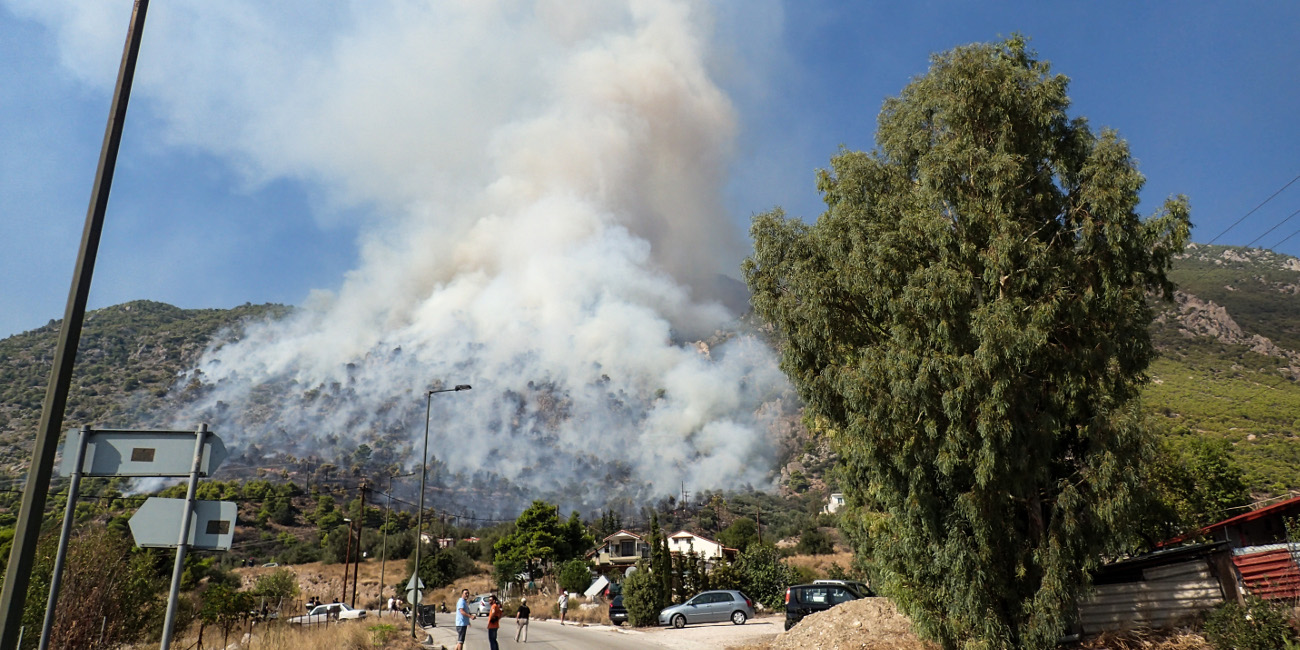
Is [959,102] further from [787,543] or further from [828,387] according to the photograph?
[787,543]

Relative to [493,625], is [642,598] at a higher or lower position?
lower

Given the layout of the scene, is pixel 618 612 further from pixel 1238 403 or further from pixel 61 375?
pixel 1238 403

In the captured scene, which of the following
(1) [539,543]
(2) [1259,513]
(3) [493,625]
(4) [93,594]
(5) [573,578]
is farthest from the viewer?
(1) [539,543]

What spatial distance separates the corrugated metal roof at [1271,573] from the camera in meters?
12.6

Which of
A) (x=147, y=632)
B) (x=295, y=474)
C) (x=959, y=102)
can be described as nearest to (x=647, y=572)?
(x=147, y=632)

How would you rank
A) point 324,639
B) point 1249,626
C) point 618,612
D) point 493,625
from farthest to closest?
1. point 618,612
2. point 493,625
3. point 324,639
4. point 1249,626

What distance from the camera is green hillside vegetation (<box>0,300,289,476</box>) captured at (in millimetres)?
106875

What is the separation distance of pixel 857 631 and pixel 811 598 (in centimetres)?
912

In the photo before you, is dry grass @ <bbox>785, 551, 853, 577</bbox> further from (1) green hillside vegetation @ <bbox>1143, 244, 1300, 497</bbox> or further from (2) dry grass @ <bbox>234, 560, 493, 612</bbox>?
(2) dry grass @ <bbox>234, 560, 493, 612</bbox>

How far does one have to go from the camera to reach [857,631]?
16.4 meters

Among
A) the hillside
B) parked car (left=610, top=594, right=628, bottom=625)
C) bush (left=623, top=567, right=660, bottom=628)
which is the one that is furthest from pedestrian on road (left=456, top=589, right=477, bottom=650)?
parked car (left=610, top=594, right=628, bottom=625)

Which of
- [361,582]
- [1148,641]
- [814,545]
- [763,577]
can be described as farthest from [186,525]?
[814,545]

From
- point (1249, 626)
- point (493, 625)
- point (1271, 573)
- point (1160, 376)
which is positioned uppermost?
point (1160, 376)

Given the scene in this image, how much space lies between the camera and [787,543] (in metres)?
80.2
